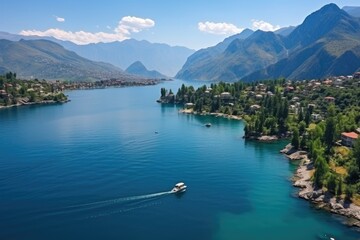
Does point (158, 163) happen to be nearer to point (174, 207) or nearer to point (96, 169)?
point (96, 169)

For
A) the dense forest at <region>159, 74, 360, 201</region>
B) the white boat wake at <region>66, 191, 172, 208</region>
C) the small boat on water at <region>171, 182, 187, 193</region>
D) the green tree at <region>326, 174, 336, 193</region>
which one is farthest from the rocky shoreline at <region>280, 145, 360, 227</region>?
the white boat wake at <region>66, 191, 172, 208</region>

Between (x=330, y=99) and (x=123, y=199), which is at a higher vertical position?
(x=330, y=99)

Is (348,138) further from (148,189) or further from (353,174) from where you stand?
(148,189)

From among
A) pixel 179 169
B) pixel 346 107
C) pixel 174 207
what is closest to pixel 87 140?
pixel 179 169

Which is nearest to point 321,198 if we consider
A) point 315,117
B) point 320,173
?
point 320,173

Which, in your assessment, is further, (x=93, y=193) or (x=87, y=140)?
(x=87, y=140)

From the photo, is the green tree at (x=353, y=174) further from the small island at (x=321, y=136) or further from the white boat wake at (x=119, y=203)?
the white boat wake at (x=119, y=203)

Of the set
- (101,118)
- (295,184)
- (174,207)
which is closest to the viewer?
(174,207)
